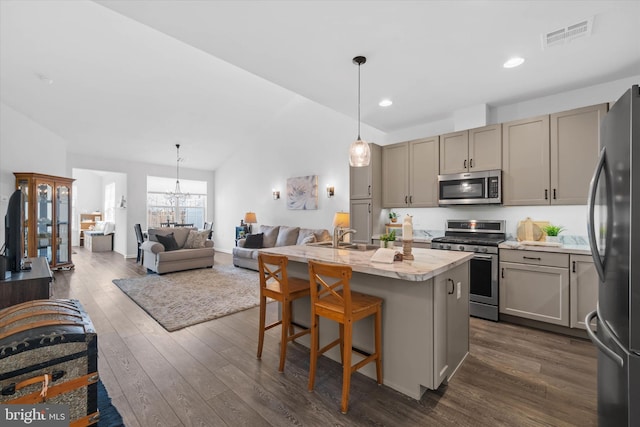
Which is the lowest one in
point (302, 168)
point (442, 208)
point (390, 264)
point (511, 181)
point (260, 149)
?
point (390, 264)

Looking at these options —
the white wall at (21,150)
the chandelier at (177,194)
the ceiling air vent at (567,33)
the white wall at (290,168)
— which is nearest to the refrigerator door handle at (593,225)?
the ceiling air vent at (567,33)

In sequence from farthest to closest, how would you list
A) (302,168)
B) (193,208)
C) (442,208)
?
(193,208), (302,168), (442,208)

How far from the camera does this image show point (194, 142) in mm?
7805

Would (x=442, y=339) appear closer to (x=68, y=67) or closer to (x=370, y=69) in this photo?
(x=370, y=69)

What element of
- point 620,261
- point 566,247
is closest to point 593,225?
point 620,261

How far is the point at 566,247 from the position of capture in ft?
10.1

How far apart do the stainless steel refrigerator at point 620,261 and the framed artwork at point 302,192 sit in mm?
5332

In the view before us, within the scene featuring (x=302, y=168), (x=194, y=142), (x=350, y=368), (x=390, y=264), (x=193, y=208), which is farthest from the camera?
(x=193, y=208)

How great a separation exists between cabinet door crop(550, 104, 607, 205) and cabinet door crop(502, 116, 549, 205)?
8 centimetres

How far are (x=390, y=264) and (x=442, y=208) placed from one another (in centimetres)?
280

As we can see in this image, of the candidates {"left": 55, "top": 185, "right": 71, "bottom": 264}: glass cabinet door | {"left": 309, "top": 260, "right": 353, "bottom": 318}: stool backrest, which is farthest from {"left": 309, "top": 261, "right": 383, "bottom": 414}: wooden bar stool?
{"left": 55, "top": 185, "right": 71, "bottom": 264}: glass cabinet door

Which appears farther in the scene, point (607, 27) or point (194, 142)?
point (194, 142)

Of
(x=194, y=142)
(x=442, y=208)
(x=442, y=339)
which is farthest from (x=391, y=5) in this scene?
(x=194, y=142)

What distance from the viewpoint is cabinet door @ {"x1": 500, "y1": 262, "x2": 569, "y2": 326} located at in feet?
Answer: 9.86
